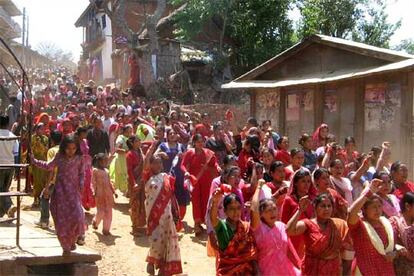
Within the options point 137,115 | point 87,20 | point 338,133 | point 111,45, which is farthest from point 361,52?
point 87,20

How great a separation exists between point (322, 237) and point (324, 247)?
9 centimetres

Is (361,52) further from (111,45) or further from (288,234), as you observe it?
(111,45)

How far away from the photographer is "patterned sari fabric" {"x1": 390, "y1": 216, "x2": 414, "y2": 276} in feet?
17.9

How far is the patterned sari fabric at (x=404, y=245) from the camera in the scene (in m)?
5.45

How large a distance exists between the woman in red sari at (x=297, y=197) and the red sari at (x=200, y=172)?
11.0 ft

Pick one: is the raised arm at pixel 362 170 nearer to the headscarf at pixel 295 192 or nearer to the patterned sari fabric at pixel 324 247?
the headscarf at pixel 295 192

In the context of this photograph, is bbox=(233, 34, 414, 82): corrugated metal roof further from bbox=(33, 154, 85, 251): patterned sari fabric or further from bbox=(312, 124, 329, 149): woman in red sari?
bbox=(33, 154, 85, 251): patterned sari fabric

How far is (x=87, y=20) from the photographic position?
43062 millimetres

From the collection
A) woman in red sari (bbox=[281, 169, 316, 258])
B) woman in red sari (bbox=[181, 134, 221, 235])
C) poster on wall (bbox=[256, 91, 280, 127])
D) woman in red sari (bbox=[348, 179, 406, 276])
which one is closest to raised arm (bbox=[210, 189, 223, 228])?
woman in red sari (bbox=[281, 169, 316, 258])

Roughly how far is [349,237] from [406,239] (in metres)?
0.71

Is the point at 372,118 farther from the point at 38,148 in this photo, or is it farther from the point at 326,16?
the point at 326,16

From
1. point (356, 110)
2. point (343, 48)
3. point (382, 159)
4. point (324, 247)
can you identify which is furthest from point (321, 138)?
point (324, 247)

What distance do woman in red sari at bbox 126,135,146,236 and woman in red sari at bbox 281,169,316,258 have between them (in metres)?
3.72

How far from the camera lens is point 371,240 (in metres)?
5.28
